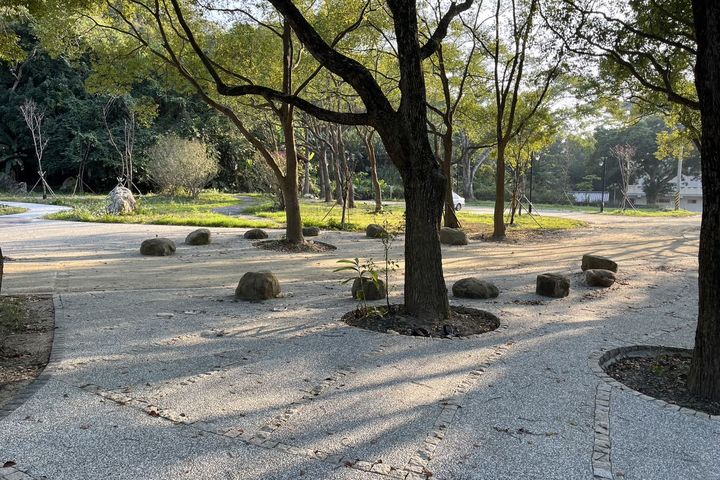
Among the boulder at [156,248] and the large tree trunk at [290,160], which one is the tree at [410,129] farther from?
the boulder at [156,248]

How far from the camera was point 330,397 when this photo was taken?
3711mm

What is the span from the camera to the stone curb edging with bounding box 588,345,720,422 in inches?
140

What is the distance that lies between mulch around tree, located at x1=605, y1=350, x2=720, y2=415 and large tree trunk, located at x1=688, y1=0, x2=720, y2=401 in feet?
0.38

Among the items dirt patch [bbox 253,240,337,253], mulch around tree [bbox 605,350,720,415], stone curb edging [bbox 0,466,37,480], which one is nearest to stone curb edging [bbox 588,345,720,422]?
mulch around tree [bbox 605,350,720,415]

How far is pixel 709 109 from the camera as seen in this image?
11.6 feet

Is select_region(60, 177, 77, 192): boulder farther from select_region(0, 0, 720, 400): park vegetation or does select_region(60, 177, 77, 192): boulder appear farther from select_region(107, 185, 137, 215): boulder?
select_region(107, 185, 137, 215): boulder

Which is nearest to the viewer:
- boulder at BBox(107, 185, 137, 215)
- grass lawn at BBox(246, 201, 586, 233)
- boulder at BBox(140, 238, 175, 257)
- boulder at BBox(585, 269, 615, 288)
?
boulder at BBox(585, 269, 615, 288)

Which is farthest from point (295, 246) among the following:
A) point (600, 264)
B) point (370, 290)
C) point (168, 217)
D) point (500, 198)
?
point (168, 217)

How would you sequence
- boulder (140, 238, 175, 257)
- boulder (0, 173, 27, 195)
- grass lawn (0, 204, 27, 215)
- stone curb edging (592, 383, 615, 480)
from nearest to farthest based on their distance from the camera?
stone curb edging (592, 383, 615, 480) → boulder (140, 238, 175, 257) → grass lawn (0, 204, 27, 215) → boulder (0, 173, 27, 195)

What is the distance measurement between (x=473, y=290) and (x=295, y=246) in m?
5.98

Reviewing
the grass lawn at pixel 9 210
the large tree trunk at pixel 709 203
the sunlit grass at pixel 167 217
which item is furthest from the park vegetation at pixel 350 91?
the grass lawn at pixel 9 210

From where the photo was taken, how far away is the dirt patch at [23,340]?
13.1ft

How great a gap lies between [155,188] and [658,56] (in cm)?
2854

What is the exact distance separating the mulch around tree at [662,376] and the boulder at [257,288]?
13.5 ft
